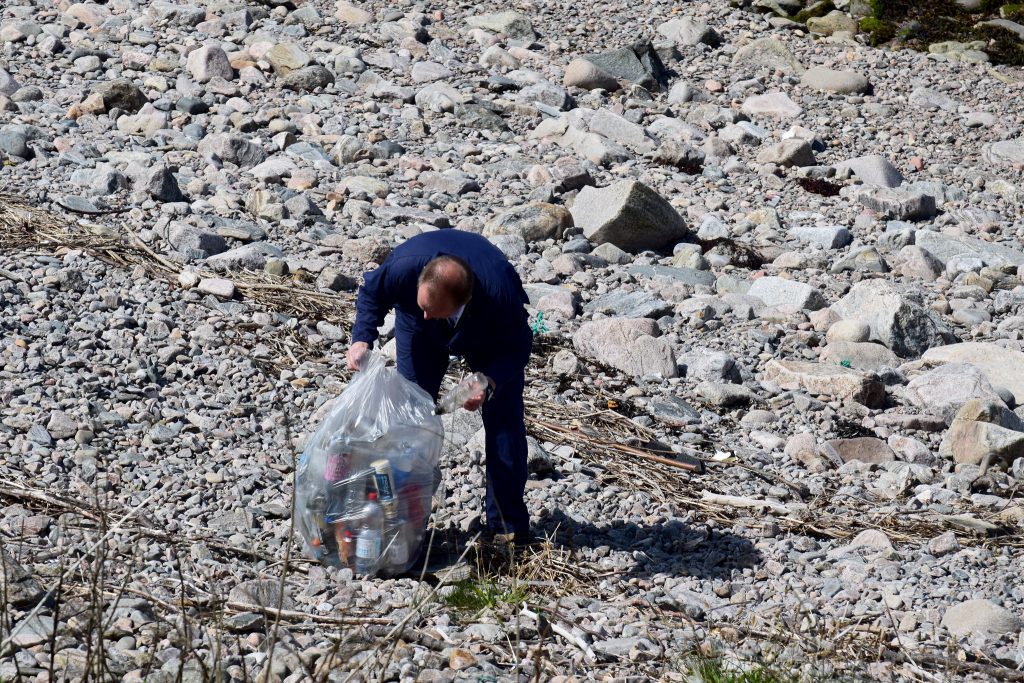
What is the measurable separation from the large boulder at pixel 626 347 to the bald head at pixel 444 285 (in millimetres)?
2901

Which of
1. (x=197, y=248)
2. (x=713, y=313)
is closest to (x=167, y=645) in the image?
(x=197, y=248)

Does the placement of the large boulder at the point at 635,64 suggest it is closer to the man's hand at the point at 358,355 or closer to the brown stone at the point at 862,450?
the brown stone at the point at 862,450

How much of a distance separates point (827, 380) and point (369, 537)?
3401mm

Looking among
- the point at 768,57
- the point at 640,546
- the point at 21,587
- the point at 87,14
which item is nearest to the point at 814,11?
the point at 768,57

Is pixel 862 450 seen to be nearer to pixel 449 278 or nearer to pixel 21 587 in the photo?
A: pixel 449 278

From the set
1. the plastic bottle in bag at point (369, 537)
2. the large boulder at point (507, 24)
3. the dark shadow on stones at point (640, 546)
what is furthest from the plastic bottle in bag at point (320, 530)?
the large boulder at point (507, 24)

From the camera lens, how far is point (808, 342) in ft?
23.6

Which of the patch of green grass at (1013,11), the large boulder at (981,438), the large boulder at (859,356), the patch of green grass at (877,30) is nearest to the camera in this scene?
the large boulder at (981,438)

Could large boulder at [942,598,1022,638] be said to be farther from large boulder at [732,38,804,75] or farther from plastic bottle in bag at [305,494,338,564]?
large boulder at [732,38,804,75]

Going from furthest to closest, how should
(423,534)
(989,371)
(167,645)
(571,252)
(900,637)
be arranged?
(571,252) → (989,371) → (423,534) → (900,637) → (167,645)

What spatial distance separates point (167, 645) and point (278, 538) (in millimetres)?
966

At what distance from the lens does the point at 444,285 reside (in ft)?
12.4

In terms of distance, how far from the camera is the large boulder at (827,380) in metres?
6.38

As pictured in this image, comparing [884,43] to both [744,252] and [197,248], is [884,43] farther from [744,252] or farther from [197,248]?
[197,248]
